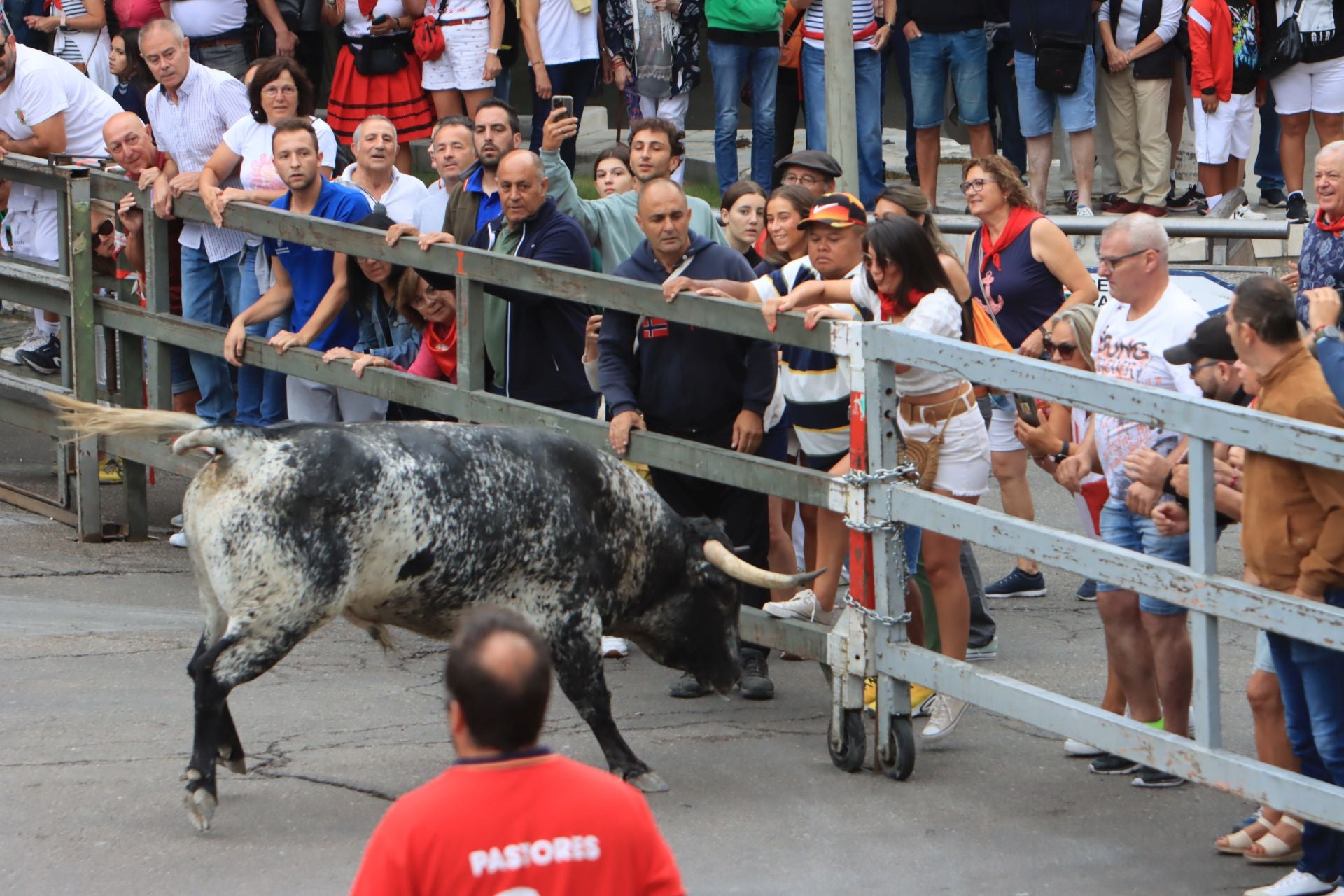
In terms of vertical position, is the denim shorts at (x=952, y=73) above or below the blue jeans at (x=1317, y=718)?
above

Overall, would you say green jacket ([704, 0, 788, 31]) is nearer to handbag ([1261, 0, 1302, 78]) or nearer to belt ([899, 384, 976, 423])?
handbag ([1261, 0, 1302, 78])

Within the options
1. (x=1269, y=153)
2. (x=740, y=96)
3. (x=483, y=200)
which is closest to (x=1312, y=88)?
(x=1269, y=153)

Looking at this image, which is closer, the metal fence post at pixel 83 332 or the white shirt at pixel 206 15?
the metal fence post at pixel 83 332

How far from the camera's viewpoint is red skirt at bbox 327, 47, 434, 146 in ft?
37.7

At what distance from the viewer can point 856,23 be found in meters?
11.5

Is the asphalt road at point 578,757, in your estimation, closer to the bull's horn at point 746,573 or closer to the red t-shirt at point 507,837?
the bull's horn at point 746,573

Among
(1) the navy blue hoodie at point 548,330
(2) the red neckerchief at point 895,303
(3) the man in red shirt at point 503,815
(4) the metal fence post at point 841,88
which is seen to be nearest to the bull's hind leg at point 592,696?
(2) the red neckerchief at point 895,303

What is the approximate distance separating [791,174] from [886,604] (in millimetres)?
2868

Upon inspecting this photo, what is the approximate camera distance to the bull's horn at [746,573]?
18.2 ft

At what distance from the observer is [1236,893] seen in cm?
484

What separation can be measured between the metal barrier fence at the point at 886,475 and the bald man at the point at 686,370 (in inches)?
8.9

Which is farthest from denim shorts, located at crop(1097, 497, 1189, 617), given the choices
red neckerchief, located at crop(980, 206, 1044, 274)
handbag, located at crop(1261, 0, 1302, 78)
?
handbag, located at crop(1261, 0, 1302, 78)

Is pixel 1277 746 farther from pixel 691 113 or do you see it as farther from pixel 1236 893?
pixel 691 113

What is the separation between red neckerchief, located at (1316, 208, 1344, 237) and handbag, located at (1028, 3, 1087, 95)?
3702 mm
